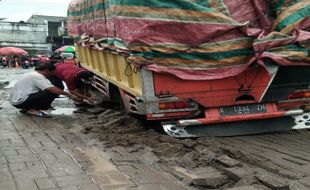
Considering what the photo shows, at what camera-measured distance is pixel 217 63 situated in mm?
6629

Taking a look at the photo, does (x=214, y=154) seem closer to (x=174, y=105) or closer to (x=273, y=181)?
(x=174, y=105)

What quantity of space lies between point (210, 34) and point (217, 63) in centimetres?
43

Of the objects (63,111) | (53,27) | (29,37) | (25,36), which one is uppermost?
(53,27)

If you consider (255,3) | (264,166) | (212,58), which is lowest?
(264,166)

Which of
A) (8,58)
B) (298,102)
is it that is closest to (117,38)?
(298,102)

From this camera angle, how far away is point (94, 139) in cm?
709

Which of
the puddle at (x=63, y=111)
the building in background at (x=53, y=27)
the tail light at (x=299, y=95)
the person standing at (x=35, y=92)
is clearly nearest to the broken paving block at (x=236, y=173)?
the tail light at (x=299, y=95)

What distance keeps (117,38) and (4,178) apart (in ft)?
9.91

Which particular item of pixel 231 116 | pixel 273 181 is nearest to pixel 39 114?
pixel 231 116

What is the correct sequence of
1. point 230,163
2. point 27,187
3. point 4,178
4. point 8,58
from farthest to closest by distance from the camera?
point 8,58 < point 230,163 < point 4,178 < point 27,187

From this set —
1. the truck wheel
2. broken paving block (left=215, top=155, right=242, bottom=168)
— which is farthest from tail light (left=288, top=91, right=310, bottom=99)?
the truck wheel

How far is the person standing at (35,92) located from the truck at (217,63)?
2640 millimetres

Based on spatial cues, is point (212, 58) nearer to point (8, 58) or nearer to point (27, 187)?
point (27, 187)

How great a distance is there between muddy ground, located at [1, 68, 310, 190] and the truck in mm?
331
